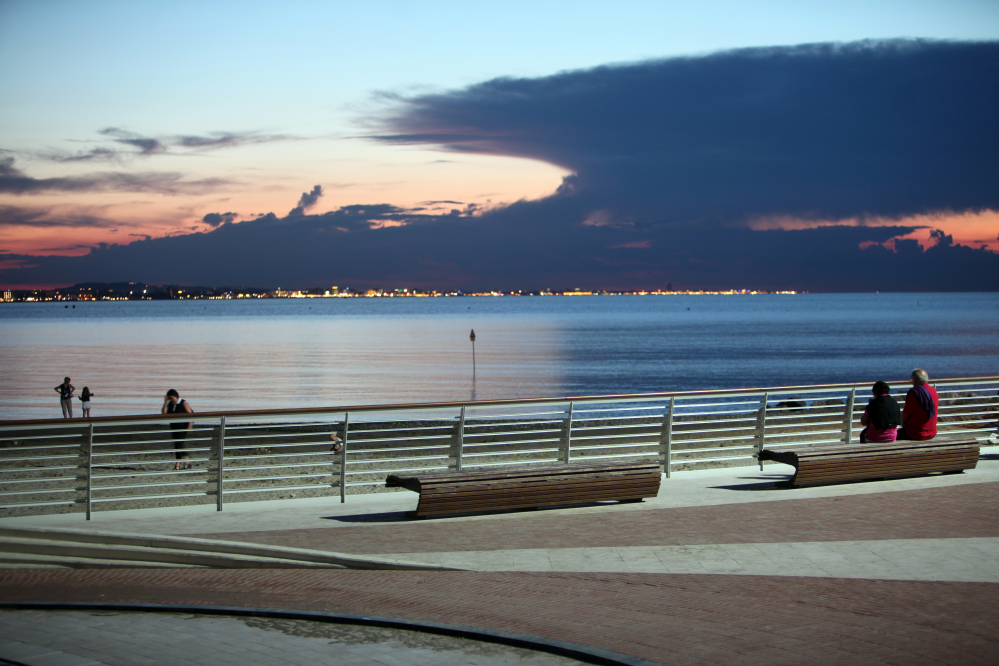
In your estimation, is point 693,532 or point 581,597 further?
point 693,532

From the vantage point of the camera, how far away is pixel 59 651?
5492 millimetres

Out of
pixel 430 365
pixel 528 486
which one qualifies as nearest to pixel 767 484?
pixel 528 486

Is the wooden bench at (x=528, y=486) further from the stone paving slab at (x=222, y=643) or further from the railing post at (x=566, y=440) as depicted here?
the stone paving slab at (x=222, y=643)

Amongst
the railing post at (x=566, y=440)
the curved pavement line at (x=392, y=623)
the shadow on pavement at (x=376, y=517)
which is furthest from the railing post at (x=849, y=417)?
the curved pavement line at (x=392, y=623)

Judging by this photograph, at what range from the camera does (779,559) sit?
25.4 feet

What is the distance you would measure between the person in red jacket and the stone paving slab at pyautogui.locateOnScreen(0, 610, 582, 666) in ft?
27.9

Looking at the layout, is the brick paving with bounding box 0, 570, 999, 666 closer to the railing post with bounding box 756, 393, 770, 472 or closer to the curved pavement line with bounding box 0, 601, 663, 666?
the curved pavement line with bounding box 0, 601, 663, 666

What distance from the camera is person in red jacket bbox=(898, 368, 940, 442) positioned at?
12.1m

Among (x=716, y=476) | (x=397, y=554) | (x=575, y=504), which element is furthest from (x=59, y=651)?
(x=716, y=476)

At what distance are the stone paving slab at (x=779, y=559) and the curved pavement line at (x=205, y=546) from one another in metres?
0.33

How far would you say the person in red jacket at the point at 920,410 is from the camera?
12.1m

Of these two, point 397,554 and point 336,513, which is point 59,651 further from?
point 336,513

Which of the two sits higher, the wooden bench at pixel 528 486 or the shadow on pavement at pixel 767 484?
the wooden bench at pixel 528 486

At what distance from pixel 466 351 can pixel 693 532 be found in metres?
71.5
